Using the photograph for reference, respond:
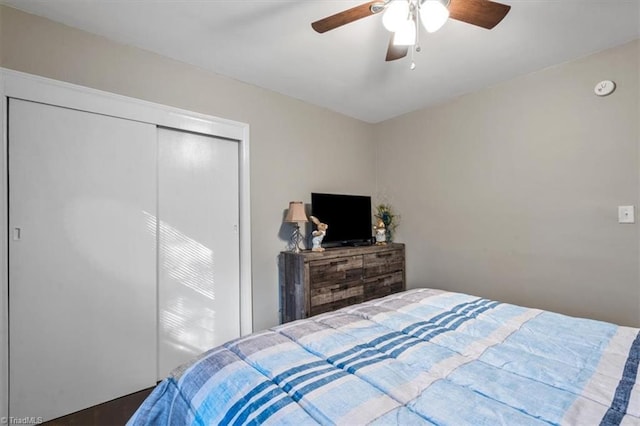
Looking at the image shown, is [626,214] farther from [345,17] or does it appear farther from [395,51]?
[345,17]

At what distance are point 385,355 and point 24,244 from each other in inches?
82.9

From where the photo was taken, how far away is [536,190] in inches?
99.6

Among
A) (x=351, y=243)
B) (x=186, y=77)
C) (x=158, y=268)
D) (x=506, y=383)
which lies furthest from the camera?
(x=351, y=243)

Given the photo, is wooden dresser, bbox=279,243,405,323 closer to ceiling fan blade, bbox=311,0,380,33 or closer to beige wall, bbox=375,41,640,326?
beige wall, bbox=375,41,640,326

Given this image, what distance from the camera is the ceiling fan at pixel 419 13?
4.41 ft

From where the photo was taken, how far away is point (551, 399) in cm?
85

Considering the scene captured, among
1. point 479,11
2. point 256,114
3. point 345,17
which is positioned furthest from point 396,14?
point 256,114

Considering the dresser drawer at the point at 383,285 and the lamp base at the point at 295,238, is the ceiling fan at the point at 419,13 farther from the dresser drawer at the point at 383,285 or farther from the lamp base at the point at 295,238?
the dresser drawer at the point at 383,285

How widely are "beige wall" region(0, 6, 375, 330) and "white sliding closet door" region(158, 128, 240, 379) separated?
0.23 m

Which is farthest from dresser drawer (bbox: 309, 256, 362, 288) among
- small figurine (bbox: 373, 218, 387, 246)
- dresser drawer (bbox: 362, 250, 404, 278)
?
small figurine (bbox: 373, 218, 387, 246)

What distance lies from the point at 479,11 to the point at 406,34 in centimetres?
34

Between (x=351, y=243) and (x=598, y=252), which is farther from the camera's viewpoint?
(x=351, y=243)

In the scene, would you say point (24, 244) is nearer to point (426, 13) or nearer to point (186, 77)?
point (186, 77)

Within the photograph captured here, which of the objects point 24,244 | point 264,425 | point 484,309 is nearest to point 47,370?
point 24,244
